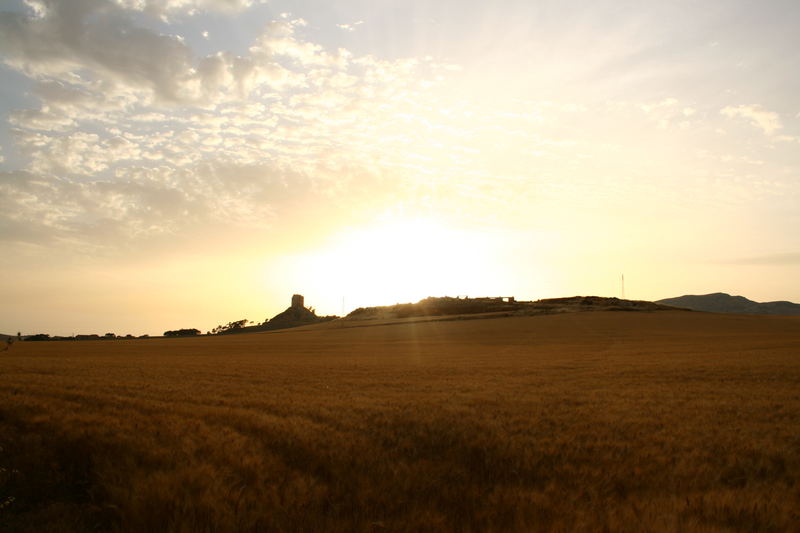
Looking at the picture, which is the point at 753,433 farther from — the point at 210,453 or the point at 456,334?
the point at 456,334

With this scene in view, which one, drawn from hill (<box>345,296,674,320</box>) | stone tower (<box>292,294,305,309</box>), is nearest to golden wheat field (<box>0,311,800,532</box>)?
→ hill (<box>345,296,674,320</box>)

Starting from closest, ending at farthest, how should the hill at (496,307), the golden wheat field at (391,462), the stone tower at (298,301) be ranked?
the golden wheat field at (391,462)
the hill at (496,307)
the stone tower at (298,301)

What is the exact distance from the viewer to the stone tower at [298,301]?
188 m

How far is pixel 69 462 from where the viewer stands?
8773 millimetres

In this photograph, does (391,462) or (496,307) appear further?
(496,307)

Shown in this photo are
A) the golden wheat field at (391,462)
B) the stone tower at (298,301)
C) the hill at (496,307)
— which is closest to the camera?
the golden wheat field at (391,462)

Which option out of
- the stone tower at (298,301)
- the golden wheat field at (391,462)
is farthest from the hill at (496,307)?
the golden wheat field at (391,462)

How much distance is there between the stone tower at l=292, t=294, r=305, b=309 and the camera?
188425 mm

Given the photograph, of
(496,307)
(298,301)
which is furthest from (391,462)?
(298,301)

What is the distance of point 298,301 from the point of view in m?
192

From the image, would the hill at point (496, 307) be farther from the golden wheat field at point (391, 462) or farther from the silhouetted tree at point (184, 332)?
the golden wheat field at point (391, 462)

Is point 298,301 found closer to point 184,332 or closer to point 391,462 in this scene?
point 184,332

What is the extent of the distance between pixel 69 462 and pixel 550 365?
27.0 metres

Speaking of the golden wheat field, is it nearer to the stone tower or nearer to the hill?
the hill
